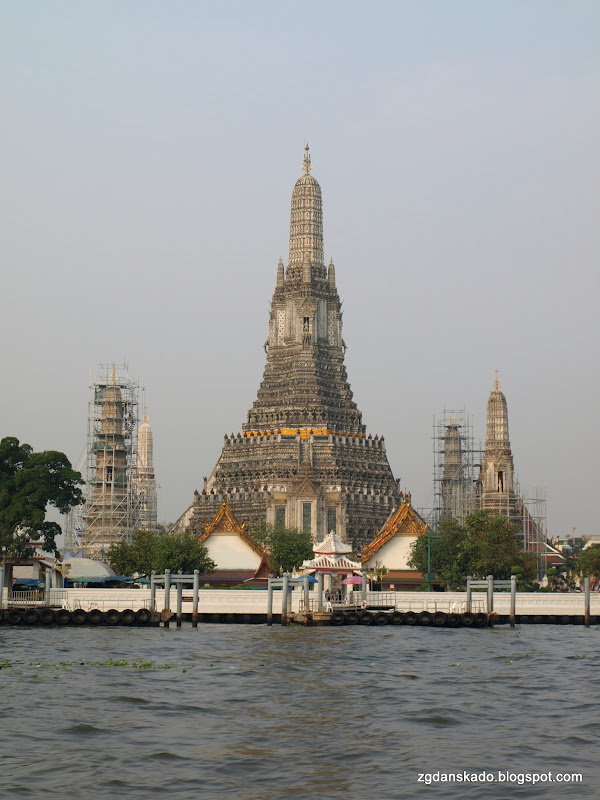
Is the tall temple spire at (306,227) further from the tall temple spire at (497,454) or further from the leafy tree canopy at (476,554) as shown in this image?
the leafy tree canopy at (476,554)

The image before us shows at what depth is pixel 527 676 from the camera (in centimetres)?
5403

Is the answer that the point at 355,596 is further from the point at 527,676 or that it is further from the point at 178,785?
the point at 178,785

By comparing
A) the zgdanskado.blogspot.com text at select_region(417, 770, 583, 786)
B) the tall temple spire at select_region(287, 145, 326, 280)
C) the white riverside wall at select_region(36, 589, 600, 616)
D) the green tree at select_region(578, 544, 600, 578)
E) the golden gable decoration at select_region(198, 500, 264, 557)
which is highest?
the tall temple spire at select_region(287, 145, 326, 280)

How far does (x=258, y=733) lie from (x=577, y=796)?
421 inches

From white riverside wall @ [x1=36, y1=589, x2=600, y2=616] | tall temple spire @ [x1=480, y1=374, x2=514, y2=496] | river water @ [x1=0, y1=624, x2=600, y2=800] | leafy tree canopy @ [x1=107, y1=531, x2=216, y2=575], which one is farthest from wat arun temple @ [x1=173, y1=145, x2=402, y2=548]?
river water @ [x1=0, y1=624, x2=600, y2=800]

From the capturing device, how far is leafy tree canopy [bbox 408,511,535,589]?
10375 cm

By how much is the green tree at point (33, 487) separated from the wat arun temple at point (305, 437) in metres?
36.1

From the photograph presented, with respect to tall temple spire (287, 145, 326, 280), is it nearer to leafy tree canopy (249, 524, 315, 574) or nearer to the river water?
leafy tree canopy (249, 524, 315, 574)

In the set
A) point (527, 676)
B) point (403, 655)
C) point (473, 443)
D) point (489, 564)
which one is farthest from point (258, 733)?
point (473, 443)

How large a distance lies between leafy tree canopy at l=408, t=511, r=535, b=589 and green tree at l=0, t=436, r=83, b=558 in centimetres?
2846

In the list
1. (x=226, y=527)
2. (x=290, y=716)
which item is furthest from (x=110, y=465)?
(x=290, y=716)

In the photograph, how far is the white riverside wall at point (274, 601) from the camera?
77.2 metres

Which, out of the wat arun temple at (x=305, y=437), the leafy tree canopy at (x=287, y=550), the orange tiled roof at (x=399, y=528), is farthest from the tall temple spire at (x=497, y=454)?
the leafy tree canopy at (x=287, y=550)

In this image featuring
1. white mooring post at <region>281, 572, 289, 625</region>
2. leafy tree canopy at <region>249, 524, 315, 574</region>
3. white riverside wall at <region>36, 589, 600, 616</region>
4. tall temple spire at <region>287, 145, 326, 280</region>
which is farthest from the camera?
tall temple spire at <region>287, 145, 326, 280</region>
